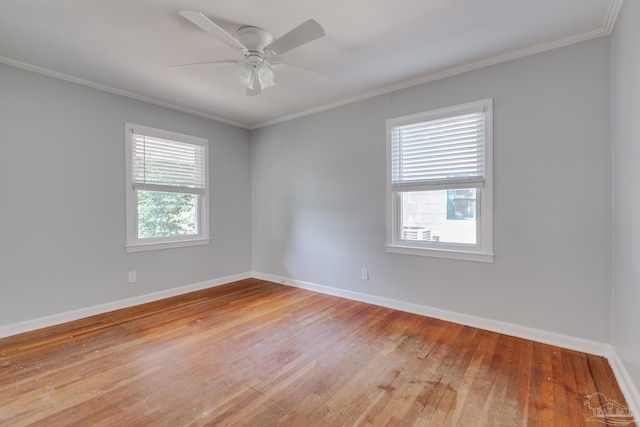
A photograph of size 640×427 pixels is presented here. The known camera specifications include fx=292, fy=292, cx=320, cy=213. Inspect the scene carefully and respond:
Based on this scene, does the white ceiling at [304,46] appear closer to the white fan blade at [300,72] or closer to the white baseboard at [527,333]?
the white fan blade at [300,72]

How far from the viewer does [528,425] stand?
1.55 metres

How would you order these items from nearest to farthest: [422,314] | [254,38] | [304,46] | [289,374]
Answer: [289,374] → [254,38] → [304,46] → [422,314]

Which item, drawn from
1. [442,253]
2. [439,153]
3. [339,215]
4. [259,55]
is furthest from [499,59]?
[339,215]

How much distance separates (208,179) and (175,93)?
121 centimetres

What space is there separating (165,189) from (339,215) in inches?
Result: 88.3

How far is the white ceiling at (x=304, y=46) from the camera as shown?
1.93 m

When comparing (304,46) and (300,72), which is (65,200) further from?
(304,46)

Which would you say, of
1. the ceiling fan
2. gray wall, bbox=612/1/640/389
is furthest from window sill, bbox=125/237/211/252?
gray wall, bbox=612/1/640/389

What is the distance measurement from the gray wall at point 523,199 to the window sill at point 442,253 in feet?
0.19

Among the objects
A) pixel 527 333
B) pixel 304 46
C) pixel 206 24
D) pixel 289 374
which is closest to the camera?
pixel 206 24

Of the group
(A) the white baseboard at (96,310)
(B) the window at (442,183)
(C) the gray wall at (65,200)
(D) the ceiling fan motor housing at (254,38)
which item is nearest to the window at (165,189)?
(C) the gray wall at (65,200)

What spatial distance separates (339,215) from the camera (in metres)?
3.75

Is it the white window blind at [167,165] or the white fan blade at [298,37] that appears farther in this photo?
the white window blind at [167,165]

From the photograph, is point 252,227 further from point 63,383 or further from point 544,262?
point 544,262
